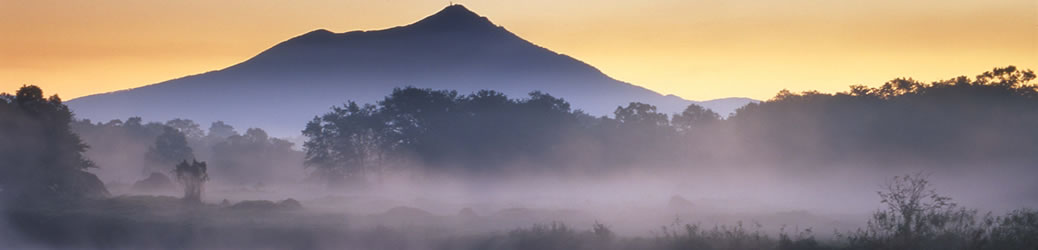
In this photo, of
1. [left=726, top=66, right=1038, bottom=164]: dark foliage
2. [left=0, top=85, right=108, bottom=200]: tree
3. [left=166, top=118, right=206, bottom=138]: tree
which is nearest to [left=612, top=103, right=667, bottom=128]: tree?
[left=726, top=66, right=1038, bottom=164]: dark foliage

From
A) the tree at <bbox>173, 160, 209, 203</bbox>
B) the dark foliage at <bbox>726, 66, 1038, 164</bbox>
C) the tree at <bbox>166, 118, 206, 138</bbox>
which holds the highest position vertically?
the tree at <bbox>166, 118, 206, 138</bbox>

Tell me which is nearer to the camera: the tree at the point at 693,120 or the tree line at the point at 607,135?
the tree line at the point at 607,135

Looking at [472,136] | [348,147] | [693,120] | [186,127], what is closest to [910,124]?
[693,120]

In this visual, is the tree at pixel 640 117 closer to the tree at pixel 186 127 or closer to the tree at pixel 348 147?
the tree at pixel 348 147

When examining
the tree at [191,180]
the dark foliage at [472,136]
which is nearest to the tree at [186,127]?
the dark foliage at [472,136]

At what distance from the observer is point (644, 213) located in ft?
167

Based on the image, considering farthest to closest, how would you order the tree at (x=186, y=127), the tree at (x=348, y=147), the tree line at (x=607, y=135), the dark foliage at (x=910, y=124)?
1. the tree at (x=186, y=127)
2. the tree at (x=348, y=147)
3. the dark foliage at (x=910, y=124)
4. the tree line at (x=607, y=135)

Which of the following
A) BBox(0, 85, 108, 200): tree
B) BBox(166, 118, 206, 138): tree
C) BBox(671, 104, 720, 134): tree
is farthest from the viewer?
BBox(166, 118, 206, 138): tree

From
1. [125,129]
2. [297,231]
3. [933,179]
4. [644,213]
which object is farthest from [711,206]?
[125,129]

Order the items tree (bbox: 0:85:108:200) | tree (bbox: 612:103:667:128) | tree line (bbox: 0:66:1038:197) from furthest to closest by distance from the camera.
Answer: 1. tree (bbox: 612:103:667:128)
2. tree line (bbox: 0:66:1038:197)
3. tree (bbox: 0:85:108:200)

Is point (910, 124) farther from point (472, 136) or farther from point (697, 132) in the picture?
point (472, 136)

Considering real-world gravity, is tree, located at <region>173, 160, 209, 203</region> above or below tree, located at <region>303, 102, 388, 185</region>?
below

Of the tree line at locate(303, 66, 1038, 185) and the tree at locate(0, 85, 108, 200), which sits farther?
the tree line at locate(303, 66, 1038, 185)

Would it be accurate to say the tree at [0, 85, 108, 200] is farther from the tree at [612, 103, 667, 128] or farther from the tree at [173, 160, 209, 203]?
the tree at [612, 103, 667, 128]
